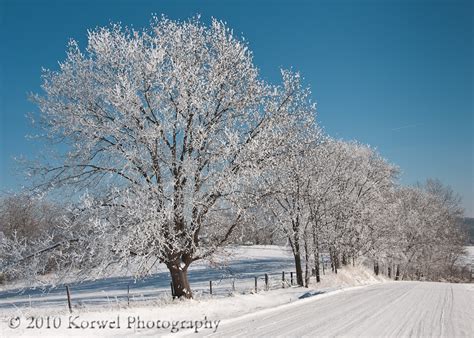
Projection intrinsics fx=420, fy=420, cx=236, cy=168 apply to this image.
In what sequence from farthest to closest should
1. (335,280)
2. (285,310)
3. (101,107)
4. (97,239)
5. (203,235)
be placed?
(335,280), (203,235), (101,107), (285,310), (97,239)

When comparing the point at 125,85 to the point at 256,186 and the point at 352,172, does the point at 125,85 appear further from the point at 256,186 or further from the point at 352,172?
the point at 352,172

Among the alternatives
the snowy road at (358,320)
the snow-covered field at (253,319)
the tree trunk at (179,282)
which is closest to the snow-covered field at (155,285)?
the tree trunk at (179,282)

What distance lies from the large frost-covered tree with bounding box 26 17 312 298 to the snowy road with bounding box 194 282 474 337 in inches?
157

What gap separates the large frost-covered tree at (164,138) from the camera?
14.0m

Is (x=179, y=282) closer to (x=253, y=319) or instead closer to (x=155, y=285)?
(x=253, y=319)

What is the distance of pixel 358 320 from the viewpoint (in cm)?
1184

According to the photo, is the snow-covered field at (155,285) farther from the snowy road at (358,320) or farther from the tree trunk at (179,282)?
the snowy road at (358,320)

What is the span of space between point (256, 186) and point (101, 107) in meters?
6.97

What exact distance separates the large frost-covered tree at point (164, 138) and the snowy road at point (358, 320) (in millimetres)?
3985

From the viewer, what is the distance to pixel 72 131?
1501 cm

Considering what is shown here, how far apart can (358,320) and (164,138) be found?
8916mm

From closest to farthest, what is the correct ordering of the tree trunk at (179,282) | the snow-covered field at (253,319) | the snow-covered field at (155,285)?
the snow-covered field at (253,319)
the tree trunk at (179,282)
the snow-covered field at (155,285)

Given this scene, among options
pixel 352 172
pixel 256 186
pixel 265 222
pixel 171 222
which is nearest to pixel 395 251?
pixel 352 172

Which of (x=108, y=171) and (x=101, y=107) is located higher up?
(x=101, y=107)
